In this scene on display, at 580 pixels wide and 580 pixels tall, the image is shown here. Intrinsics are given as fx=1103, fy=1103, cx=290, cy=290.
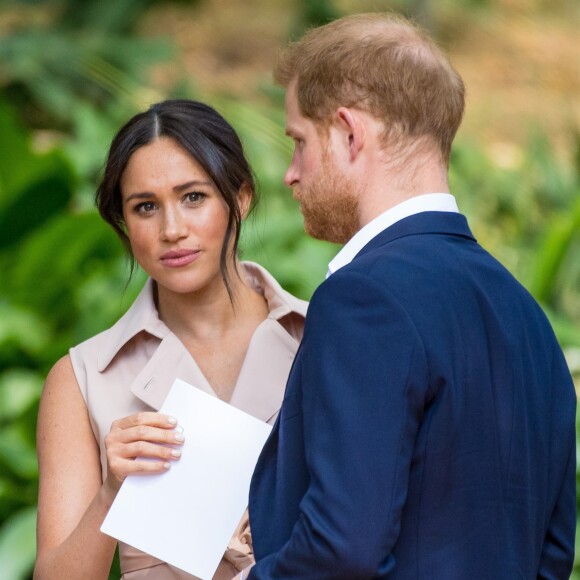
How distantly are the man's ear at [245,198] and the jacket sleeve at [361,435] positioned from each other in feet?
2.66

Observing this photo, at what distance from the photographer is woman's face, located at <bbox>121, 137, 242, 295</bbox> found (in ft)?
7.08

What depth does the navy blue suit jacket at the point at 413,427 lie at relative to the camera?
148 centimetres

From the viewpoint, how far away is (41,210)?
4.99 m

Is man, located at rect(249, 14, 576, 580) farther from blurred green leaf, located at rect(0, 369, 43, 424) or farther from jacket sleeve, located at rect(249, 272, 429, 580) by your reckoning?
blurred green leaf, located at rect(0, 369, 43, 424)

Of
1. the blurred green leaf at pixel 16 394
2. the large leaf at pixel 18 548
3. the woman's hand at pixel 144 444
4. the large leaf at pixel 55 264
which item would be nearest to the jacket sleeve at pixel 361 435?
the woman's hand at pixel 144 444

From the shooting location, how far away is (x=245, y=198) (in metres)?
2.31

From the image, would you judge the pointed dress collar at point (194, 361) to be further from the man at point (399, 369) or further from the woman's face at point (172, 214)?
the man at point (399, 369)

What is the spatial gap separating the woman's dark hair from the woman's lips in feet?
0.27

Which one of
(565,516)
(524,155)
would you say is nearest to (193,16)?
(524,155)

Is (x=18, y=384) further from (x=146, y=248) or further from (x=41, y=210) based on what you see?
(x=146, y=248)

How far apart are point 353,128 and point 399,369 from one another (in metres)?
0.39

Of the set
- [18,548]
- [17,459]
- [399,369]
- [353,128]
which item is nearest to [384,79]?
[353,128]

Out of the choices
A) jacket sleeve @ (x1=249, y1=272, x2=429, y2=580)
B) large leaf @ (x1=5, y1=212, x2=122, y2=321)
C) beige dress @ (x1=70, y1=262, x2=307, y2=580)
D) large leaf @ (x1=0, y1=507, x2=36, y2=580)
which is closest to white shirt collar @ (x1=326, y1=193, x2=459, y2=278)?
jacket sleeve @ (x1=249, y1=272, x2=429, y2=580)

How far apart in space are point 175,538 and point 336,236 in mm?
594
